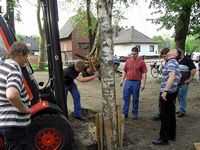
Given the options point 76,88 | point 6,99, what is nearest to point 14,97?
point 6,99

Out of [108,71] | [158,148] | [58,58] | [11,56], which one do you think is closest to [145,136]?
[158,148]

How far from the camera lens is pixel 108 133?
22.0 feet

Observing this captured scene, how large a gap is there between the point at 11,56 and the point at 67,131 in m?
2.13

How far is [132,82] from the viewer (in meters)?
9.36

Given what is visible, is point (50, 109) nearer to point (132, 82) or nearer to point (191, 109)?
point (132, 82)

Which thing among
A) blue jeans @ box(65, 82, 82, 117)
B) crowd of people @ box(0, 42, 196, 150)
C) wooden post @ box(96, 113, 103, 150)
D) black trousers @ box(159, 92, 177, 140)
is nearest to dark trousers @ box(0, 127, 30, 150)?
crowd of people @ box(0, 42, 196, 150)

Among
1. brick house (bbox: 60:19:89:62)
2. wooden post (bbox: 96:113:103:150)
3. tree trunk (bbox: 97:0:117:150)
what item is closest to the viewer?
tree trunk (bbox: 97:0:117:150)

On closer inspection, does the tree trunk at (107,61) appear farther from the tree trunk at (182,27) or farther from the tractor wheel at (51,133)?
the tree trunk at (182,27)

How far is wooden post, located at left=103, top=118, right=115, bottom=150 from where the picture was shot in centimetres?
671

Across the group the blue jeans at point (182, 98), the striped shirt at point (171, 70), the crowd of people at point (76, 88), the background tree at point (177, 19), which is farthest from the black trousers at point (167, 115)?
the background tree at point (177, 19)

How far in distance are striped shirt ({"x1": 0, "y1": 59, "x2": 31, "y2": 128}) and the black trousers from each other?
3403mm

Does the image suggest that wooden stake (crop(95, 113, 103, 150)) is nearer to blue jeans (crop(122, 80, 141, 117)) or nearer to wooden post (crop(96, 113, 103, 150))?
wooden post (crop(96, 113, 103, 150))

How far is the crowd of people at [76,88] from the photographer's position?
14.4ft

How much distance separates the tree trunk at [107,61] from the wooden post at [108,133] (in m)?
0.03
